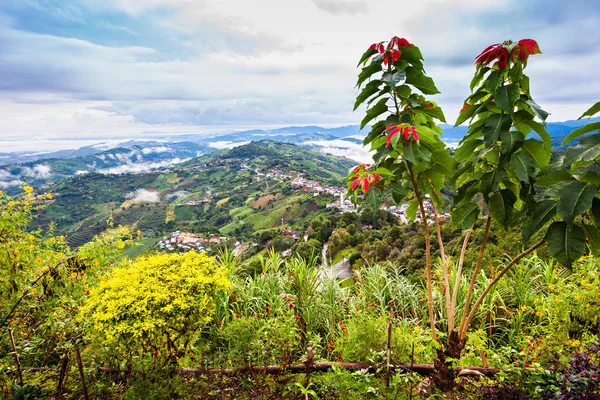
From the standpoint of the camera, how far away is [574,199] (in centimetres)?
143

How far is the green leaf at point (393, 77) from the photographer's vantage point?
191 cm

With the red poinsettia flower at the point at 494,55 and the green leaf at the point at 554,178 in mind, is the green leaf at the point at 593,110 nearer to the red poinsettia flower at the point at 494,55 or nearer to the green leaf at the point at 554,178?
the green leaf at the point at 554,178

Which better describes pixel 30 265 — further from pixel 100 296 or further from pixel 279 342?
pixel 279 342

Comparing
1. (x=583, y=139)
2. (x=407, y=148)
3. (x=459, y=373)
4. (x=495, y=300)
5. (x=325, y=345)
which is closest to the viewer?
(x=583, y=139)

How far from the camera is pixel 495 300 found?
370cm

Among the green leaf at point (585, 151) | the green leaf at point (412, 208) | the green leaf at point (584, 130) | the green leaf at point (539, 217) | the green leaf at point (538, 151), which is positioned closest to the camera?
the green leaf at point (585, 151)

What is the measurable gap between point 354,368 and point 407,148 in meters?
2.02

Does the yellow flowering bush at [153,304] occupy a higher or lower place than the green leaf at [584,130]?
lower

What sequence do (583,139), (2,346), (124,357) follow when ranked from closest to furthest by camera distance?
(583,139)
(124,357)
(2,346)

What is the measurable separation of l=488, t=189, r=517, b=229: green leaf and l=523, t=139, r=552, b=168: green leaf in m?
0.24

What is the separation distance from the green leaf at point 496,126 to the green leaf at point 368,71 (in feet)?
2.69

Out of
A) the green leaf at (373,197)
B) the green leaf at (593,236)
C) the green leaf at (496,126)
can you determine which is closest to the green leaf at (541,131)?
the green leaf at (496,126)

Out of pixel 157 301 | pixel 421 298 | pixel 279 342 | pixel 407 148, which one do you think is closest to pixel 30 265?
pixel 157 301

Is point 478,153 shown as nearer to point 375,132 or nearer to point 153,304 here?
point 375,132
